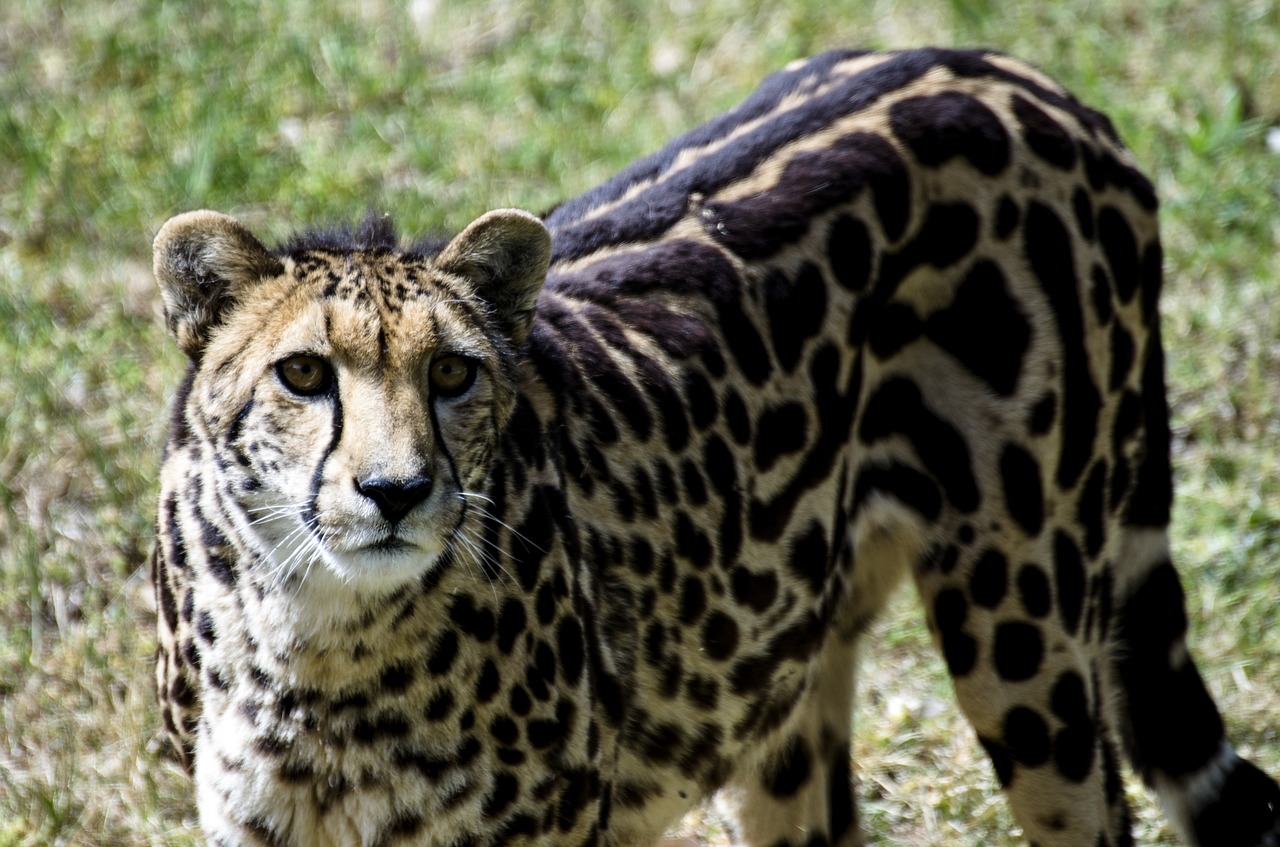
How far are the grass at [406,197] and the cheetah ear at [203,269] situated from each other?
6.69ft

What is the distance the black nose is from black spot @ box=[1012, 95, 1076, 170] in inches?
84.0

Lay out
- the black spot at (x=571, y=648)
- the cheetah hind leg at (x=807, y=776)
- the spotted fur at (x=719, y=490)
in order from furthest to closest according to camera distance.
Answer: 1. the cheetah hind leg at (x=807, y=776)
2. the black spot at (x=571, y=648)
3. the spotted fur at (x=719, y=490)

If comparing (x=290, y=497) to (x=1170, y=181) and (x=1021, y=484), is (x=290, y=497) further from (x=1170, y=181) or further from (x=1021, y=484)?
(x=1170, y=181)

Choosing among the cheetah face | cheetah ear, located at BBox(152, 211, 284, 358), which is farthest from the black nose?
cheetah ear, located at BBox(152, 211, 284, 358)

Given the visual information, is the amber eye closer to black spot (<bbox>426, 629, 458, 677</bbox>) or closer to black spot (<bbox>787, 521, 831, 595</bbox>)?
black spot (<bbox>426, 629, 458, 677</bbox>)

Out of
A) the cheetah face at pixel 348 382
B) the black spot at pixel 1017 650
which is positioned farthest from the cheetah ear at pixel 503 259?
the black spot at pixel 1017 650

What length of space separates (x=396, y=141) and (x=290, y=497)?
16.5 ft

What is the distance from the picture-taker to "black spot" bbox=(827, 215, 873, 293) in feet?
14.5

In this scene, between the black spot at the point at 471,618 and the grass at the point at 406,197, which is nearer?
the black spot at the point at 471,618

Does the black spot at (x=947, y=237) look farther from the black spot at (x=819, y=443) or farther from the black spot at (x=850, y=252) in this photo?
the black spot at (x=819, y=443)

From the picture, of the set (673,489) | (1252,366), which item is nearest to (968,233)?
(673,489)

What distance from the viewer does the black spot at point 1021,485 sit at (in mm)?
4492

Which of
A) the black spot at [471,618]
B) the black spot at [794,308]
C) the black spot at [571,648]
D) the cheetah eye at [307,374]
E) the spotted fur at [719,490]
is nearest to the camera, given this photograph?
the cheetah eye at [307,374]

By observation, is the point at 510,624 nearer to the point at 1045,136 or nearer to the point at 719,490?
the point at 719,490
